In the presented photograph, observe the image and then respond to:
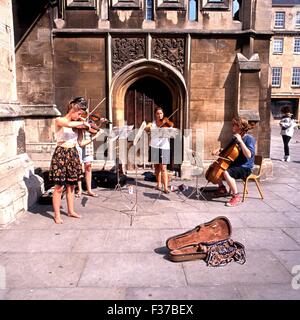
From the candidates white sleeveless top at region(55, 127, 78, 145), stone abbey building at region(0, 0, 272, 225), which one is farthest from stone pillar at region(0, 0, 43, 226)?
stone abbey building at region(0, 0, 272, 225)

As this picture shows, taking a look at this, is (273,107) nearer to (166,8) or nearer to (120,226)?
(166,8)

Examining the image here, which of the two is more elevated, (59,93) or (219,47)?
(219,47)

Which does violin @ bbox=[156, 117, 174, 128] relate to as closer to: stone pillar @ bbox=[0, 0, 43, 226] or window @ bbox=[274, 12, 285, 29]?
stone pillar @ bbox=[0, 0, 43, 226]

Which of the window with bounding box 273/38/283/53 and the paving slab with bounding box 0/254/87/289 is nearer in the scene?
the paving slab with bounding box 0/254/87/289

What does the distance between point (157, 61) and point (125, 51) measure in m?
0.84

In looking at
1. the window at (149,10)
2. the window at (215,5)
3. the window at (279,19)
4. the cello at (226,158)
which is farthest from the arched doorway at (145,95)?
the window at (279,19)

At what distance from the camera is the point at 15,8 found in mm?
6996

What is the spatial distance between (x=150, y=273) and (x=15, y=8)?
265 inches

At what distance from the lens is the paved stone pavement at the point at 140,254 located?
2.85 metres

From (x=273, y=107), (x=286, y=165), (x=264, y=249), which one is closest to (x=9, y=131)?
(x=264, y=249)

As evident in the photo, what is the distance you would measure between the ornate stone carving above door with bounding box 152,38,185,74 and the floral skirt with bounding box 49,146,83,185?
13.7 feet

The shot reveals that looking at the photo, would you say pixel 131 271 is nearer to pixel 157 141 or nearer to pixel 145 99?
pixel 157 141

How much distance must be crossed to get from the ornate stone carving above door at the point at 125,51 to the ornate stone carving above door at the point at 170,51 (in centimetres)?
32

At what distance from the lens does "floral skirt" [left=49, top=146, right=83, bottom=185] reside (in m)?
4.52
